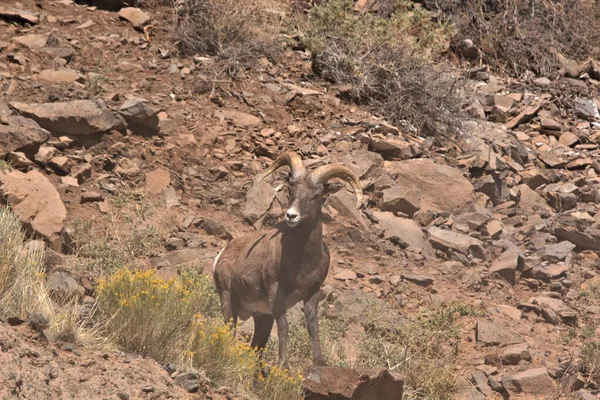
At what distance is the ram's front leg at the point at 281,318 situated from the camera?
737 cm

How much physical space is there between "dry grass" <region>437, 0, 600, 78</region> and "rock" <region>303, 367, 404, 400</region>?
11.0 metres

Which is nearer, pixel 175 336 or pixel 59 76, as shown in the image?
pixel 175 336

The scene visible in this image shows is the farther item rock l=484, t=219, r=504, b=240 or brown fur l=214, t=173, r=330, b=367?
rock l=484, t=219, r=504, b=240

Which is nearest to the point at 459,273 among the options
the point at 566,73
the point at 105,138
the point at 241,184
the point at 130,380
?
the point at 241,184

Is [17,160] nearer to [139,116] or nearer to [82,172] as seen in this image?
[82,172]

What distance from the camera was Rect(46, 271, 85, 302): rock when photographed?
784 cm

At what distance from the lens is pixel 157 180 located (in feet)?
37.8

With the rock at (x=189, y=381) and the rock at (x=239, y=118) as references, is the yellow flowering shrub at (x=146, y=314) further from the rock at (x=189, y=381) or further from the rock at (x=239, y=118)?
the rock at (x=239, y=118)

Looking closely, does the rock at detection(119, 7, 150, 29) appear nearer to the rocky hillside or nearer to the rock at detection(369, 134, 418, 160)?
the rocky hillside

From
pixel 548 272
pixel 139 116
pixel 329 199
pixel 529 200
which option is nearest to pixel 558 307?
pixel 548 272

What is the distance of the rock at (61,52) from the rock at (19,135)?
234 centimetres

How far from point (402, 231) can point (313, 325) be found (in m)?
4.35

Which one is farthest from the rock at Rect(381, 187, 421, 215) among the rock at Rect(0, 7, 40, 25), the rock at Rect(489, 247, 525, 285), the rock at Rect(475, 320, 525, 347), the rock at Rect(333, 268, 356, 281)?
the rock at Rect(0, 7, 40, 25)

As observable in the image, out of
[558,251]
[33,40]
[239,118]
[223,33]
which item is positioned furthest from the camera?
[223,33]
